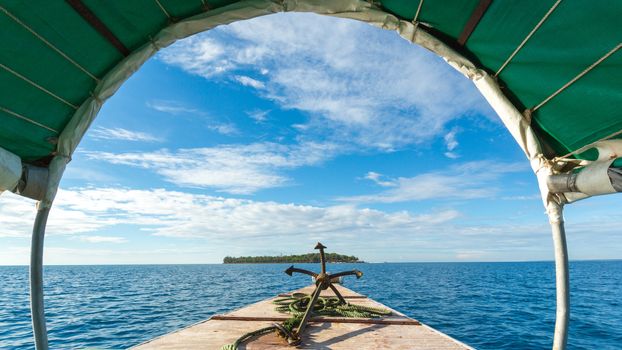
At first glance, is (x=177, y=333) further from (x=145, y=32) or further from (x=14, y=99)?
(x=145, y=32)

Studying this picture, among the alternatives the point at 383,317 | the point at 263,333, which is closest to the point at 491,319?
the point at 383,317

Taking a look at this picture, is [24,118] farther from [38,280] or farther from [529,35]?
[529,35]

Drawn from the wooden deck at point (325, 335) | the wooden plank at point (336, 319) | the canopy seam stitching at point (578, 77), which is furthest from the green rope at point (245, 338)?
the canopy seam stitching at point (578, 77)

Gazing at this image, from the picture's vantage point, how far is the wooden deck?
5036mm

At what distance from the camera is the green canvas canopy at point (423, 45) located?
282cm

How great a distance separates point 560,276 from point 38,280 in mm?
5682

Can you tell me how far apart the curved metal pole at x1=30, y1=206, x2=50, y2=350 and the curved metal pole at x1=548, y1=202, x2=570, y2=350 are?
5378mm

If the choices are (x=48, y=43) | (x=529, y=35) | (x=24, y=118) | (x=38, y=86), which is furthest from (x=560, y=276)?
(x=24, y=118)

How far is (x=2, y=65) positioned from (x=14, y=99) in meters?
0.44

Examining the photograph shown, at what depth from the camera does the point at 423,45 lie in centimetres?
370

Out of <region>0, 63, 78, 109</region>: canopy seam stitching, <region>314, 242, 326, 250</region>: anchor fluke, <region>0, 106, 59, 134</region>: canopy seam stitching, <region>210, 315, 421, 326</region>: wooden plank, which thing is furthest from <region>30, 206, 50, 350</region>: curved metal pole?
<region>314, 242, 326, 250</region>: anchor fluke

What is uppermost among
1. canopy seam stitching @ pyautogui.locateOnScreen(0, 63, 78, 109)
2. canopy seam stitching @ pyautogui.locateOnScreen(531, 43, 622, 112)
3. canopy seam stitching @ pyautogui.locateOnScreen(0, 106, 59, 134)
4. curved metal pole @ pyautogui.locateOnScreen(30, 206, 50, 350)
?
→ canopy seam stitching @ pyautogui.locateOnScreen(0, 63, 78, 109)

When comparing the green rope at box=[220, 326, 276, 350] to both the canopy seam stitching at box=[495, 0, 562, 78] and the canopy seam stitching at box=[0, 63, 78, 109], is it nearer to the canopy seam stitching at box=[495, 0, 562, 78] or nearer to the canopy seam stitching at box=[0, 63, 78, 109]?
the canopy seam stitching at box=[0, 63, 78, 109]

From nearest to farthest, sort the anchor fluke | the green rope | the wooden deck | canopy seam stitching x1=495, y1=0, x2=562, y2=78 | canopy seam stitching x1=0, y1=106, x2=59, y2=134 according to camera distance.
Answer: canopy seam stitching x1=495, y1=0, x2=562, y2=78 → canopy seam stitching x1=0, y1=106, x2=59, y2=134 → the green rope → the wooden deck → the anchor fluke
